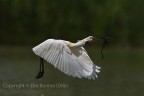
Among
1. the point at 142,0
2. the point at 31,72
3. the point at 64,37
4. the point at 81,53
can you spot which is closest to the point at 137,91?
the point at 81,53

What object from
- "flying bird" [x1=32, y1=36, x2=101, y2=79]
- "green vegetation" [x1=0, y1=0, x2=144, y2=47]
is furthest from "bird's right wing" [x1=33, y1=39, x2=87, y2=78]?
"green vegetation" [x1=0, y1=0, x2=144, y2=47]

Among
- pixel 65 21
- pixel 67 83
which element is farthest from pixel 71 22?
pixel 67 83

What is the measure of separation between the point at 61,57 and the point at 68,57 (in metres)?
0.15

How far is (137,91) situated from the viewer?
18.5 meters

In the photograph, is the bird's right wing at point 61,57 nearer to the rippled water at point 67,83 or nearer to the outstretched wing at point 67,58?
the outstretched wing at point 67,58

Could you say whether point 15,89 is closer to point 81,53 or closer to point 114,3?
point 81,53

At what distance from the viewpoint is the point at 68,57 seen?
13945 mm

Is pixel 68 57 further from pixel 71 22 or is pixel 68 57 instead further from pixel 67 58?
pixel 71 22

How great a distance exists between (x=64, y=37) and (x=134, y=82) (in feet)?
87.2

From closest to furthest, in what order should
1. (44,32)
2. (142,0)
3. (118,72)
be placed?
(118,72) → (44,32) → (142,0)

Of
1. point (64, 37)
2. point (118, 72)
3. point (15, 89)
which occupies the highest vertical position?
point (15, 89)

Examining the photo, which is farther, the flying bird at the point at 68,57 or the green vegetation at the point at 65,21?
the green vegetation at the point at 65,21

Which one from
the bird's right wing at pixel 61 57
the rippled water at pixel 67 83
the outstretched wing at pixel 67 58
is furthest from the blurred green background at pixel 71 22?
the bird's right wing at pixel 61 57

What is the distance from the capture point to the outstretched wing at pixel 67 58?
13719 mm
